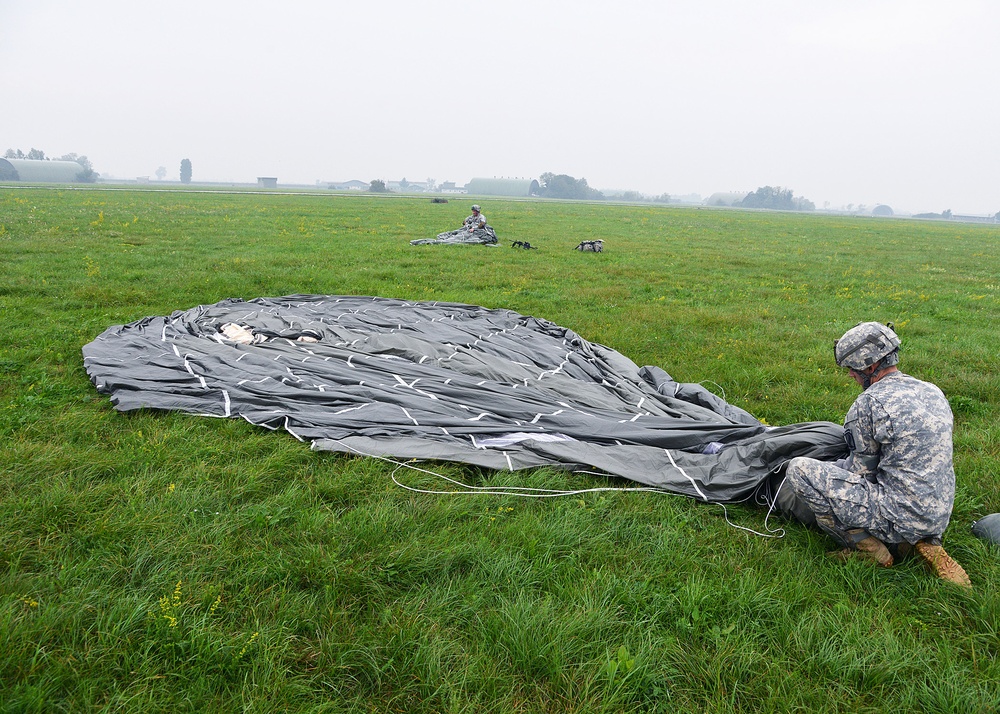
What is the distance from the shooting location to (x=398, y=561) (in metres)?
3.35

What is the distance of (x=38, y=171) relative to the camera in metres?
94.0

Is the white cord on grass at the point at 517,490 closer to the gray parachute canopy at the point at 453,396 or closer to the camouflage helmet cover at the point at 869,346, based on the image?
the gray parachute canopy at the point at 453,396

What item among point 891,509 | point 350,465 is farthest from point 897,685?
point 350,465

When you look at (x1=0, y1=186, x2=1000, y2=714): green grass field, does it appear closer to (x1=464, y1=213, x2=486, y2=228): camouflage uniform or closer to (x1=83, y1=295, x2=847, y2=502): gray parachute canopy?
(x1=83, y1=295, x2=847, y2=502): gray parachute canopy

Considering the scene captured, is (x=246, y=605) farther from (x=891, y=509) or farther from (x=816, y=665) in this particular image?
(x=891, y=509)

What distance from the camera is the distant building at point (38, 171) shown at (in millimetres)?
84938

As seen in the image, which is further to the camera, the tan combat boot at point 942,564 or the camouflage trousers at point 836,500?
the camouflage trousers at point 836,500

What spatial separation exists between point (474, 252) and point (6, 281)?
1059 cm

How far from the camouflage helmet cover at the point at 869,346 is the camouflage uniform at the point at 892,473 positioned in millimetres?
152

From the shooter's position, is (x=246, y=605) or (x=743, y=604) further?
(x=743, y=604)

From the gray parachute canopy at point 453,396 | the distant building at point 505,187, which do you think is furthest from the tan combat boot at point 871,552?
the distant building at point 505,187

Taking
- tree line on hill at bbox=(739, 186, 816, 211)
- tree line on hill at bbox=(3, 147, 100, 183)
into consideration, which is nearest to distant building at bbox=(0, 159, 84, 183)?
tree line on hill at bbox=(3, 147, 100, 183)

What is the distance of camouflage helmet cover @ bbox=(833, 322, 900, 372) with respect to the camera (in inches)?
144

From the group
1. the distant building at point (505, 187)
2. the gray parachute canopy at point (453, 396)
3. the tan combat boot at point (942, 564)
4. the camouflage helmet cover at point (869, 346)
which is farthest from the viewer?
the distant building at point (505, 187)
